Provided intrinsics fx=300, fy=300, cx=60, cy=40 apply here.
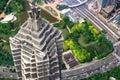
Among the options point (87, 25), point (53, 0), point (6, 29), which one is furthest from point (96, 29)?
point (6, 29)

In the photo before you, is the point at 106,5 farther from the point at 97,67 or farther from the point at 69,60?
the point at 69,60

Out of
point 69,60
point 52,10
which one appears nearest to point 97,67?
point 69,60

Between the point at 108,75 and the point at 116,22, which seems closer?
the point at 108,75

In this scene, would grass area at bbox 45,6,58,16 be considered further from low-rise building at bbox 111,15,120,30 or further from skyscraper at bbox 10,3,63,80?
skyscraper at bbox 10,3,63,80

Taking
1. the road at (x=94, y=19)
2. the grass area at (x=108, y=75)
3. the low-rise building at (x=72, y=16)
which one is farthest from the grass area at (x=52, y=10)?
the grass area at (x=108, y=75)

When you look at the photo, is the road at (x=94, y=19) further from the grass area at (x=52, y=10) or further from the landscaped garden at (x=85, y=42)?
the grass area at (x=52, y=10)

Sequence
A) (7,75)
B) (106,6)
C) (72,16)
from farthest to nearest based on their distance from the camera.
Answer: (106,6) < (72,16) < (7,75)

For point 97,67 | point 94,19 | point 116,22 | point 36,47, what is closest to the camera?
point 36,47
